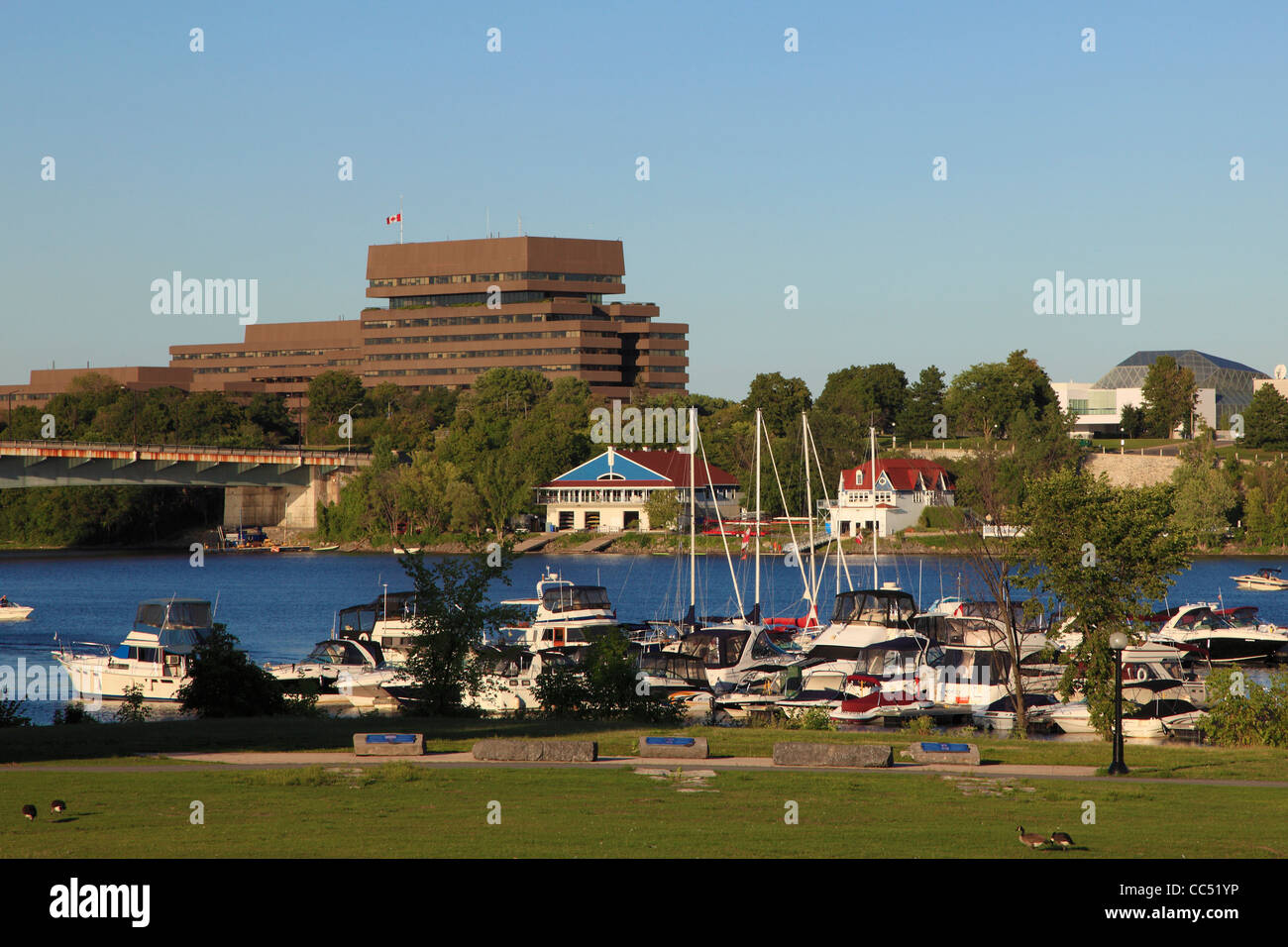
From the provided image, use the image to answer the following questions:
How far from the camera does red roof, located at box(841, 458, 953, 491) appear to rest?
12562cm

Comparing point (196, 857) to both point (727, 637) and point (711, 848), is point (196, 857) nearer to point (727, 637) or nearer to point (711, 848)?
point (711, 848)

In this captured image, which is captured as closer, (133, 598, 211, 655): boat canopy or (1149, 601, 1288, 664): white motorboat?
(133, 598, 211, 655): boat canopy

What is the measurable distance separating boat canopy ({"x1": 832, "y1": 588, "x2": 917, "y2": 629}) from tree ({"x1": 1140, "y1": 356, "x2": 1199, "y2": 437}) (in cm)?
12843

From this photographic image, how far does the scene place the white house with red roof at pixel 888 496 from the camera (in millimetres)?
122562

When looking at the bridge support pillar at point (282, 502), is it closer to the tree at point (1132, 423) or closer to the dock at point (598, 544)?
the dock at point (598, 544)

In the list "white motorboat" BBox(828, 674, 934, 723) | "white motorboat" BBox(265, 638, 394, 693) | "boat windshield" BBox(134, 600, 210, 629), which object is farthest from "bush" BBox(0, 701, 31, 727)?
"boat windshield" BBox(134, 600, 210, 629)

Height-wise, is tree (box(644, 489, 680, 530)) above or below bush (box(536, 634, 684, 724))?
above

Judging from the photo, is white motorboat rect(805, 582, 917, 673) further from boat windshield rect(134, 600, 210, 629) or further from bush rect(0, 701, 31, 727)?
bush rect(0, 701, 31, 727)

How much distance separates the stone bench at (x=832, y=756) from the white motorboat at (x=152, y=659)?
28.2m

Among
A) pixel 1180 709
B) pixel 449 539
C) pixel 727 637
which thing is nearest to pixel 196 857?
pixel 1180 709

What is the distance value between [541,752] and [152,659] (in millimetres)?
29839

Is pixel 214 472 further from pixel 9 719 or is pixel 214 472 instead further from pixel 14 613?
pixel 9 719
